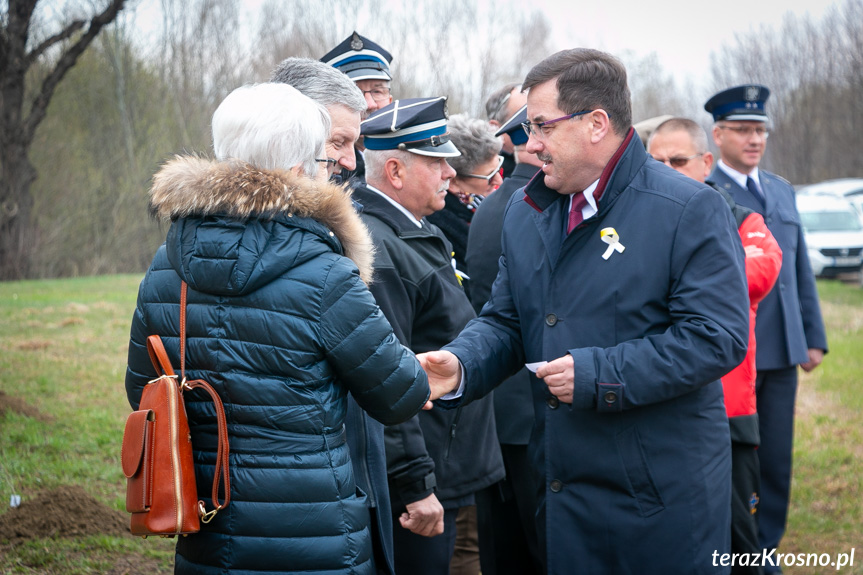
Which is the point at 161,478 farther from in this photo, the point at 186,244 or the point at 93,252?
the point at 93,252

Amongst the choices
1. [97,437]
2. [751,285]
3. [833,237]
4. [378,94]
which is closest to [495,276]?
[751,285]

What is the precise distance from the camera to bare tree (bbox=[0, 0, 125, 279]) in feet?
41.4

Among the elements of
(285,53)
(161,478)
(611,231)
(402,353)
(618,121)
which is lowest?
(161,478)

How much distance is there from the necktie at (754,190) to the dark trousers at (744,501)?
1.65 m

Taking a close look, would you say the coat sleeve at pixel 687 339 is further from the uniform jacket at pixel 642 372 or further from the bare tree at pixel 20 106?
the bare tree at pixel 20 106

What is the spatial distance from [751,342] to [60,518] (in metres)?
3.54

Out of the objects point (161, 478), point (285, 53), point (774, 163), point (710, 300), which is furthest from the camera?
point (774, 163)

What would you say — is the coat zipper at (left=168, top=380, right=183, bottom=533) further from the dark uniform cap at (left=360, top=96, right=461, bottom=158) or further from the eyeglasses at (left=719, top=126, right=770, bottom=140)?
the eyeglasses at (left=719, top=126, right=770, bottom=140)

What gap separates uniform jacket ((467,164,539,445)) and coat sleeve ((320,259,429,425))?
163 centimetres

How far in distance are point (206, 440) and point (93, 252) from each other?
65.1 ft

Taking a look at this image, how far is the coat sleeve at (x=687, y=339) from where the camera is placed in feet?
7.87

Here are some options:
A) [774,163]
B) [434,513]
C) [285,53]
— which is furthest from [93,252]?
[774,163]

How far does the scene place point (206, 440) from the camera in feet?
7.34

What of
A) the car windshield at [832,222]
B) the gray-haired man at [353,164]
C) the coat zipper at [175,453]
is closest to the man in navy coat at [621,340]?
the gray-haired man at [353,164]
